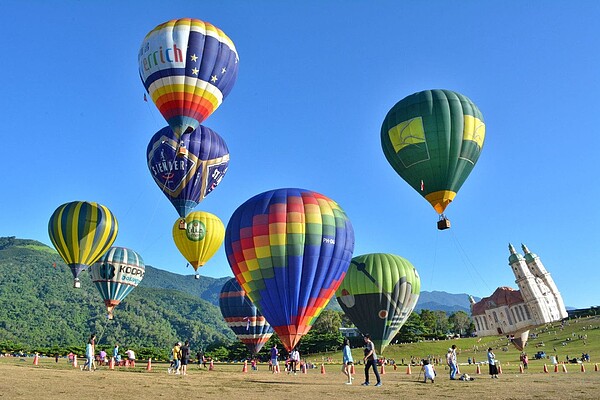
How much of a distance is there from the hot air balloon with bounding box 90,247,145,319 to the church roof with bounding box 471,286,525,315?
377 ft

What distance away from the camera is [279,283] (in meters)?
28.3

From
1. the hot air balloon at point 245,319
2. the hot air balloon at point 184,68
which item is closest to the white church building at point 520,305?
the hot air balloon at point 245,319

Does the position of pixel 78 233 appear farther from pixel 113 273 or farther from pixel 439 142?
pixel 439 142

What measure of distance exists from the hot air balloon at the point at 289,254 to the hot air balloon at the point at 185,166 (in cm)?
1242

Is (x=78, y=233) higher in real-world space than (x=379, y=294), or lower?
higher

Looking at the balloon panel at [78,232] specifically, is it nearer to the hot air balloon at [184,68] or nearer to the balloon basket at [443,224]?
the hot air balloon at [184,68]

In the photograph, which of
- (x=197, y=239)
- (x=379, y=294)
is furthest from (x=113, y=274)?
(x=379, y=294)

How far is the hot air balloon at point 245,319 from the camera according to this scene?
54.9 m

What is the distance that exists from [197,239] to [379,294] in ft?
67.8

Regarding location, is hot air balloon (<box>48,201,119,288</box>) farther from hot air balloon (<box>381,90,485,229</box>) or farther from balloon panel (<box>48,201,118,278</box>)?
hot air balloon (<box>381,90,485,229</box>)

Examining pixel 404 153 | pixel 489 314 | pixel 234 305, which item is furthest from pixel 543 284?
pixel 404 153

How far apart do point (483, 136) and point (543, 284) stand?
128346mm

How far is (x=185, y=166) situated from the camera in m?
42.1

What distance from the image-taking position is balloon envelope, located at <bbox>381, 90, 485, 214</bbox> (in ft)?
112
